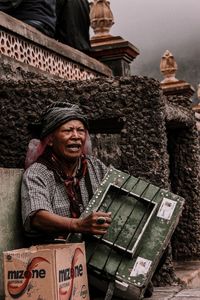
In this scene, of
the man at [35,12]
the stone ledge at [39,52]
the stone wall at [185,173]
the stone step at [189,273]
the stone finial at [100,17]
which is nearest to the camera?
the stone step at [189,273]

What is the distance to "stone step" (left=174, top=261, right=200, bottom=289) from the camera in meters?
5.02

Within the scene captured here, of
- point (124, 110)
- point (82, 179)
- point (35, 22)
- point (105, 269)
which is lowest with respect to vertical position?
point (105, 269)

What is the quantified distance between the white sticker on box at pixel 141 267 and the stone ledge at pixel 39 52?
221cm

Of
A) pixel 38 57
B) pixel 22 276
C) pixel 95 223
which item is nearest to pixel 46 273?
pixel 22 276

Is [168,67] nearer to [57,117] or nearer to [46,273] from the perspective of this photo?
[57,117]

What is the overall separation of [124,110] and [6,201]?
1.26 m

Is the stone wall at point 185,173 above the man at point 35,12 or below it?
below

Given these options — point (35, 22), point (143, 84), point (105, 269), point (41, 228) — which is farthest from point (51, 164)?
point (35, 22)

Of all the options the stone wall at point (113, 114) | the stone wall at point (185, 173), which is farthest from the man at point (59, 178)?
the stone wall at point (185, 173)

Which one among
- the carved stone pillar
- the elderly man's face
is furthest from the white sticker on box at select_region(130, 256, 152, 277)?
the carved stone pillar

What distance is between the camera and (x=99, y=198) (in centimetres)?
388

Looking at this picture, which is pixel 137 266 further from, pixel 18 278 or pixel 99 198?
pixel 18 278

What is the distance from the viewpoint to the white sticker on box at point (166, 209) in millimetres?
3865

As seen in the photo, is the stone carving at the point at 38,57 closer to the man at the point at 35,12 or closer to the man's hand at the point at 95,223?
the man at the point at 35,12
